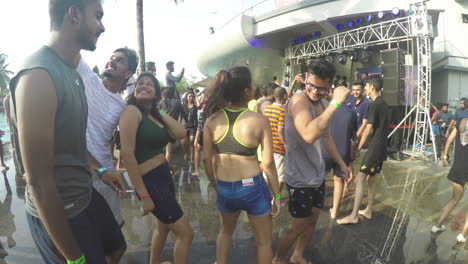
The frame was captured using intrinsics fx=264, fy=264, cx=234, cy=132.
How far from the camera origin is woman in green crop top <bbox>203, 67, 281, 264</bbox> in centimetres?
212

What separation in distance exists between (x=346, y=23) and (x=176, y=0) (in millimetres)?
9783

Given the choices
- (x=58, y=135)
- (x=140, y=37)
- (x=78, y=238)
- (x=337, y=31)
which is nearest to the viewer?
(x=58, y=135)

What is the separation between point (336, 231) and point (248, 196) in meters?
1.92

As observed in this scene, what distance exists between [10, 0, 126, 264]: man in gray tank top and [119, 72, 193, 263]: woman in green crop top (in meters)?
0.70

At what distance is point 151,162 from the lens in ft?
7.30

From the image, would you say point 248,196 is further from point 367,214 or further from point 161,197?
point 367,214

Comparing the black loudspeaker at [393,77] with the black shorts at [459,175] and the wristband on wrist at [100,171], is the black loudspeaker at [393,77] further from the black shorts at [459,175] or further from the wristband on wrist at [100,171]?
the wristband on wrist at [100,171]

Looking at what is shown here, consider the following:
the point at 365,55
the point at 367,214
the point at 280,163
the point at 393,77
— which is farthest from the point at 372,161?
the point at 365,55

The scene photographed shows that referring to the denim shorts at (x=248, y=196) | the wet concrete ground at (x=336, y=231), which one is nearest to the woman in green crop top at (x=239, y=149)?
the denim shorts at (x=248, y=196)

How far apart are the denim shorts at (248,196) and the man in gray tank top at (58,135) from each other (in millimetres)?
1008

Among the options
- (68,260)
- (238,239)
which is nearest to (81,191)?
(68,260)

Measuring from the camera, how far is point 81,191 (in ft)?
4.22

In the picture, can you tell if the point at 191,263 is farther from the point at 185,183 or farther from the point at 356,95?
the point at 356,95

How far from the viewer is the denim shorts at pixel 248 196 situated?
212 centimetres
